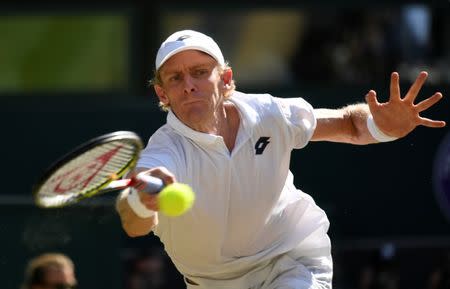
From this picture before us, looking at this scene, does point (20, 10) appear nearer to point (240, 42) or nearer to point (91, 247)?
point (240, 42)

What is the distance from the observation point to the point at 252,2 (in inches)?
402

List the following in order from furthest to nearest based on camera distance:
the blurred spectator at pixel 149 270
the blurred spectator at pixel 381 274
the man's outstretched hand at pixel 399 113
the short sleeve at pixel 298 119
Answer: the blurred spectator at pixel 381 274, the blurred spectator at pixel 149 270, the man's outstretched hand at pixel 399 113, the short sleeve at pixel 298 119

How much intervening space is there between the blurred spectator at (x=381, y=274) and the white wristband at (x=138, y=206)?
5144mm

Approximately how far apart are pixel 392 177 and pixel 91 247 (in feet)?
11.0

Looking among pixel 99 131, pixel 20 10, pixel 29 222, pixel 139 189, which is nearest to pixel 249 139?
pixel 139 189

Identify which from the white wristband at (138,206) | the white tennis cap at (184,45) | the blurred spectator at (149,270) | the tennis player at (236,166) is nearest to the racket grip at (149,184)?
the white wristband at (138,206)

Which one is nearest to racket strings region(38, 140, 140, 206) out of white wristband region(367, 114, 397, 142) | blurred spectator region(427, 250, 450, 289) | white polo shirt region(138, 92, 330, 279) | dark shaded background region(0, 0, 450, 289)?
white polo shirt region(138, 92, 330, 279)

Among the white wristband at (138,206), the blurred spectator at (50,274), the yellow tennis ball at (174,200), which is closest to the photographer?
the yellow tennis ball at (174,200)

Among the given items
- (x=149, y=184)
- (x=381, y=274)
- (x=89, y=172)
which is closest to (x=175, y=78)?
(x=89, y=172)

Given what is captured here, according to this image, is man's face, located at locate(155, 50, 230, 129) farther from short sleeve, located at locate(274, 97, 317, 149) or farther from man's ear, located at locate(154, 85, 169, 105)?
short sleeve, located at locate(274, 97, 317, 149)

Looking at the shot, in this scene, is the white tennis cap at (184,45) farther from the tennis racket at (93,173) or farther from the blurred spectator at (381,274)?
the blurred spectator at (381,274)

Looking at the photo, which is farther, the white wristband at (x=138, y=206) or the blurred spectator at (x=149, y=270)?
the blurred spectator at (x=149, y=270)

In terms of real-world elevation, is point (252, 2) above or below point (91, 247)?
above

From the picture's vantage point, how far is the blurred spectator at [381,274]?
30.5 feet
